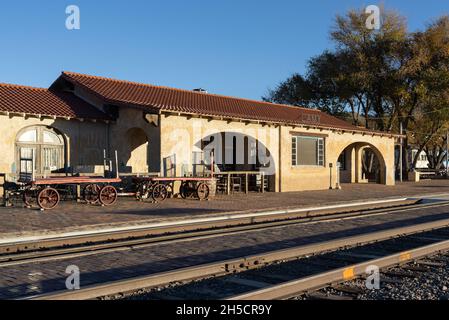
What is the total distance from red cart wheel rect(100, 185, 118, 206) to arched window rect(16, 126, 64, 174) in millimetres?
3567

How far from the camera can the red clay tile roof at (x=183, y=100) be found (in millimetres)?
21016

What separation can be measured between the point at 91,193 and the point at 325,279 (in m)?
11.9

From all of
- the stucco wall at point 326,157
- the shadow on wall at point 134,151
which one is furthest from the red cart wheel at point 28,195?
the stucco wall at point 326,157

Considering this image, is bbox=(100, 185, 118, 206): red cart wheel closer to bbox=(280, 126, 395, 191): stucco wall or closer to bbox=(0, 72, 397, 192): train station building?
bbox=(0, 72, 397, 192): train station building

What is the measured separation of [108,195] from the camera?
1642cm

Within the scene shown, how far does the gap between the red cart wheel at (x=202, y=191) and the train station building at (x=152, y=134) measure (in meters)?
1.23

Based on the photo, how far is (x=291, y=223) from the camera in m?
12.6

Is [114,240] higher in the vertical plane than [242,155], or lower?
lower

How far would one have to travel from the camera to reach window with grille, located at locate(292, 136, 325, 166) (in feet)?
80.5

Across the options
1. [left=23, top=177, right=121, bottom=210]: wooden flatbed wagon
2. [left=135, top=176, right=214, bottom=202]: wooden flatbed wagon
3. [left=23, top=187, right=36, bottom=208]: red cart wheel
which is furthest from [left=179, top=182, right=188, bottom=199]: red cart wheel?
[left=23, top=187, right=36, bottom=208]: red cart wheel

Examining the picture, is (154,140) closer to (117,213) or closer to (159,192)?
(159,192)

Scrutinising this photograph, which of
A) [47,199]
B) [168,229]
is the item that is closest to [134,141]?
[47,199]

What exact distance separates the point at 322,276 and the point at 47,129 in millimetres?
15877
